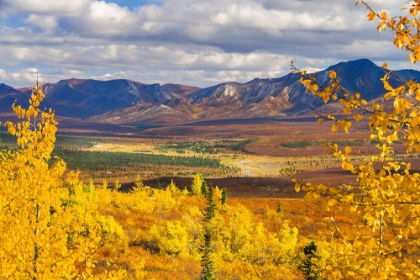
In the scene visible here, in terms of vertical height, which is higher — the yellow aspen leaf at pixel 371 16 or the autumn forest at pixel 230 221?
the yellow aspen leaf at pixel 371 16

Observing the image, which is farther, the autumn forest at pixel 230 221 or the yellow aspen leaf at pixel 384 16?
the autumn forest at pixel 230 221

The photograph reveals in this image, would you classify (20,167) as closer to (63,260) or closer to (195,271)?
(63,260)

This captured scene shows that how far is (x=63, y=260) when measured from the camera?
33.1 ft

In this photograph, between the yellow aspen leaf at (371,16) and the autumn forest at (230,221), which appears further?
the autumn forest at (230,221)

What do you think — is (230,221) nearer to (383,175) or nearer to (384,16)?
(383,175)

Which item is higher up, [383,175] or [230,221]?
[383,175]

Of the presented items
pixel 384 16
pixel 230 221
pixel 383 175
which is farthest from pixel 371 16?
pixel 230 221

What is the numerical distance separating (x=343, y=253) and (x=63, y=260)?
22.8ft

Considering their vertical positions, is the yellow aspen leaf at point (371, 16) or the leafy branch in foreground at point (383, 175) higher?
the yellow aspen leaf at point (371, 16)

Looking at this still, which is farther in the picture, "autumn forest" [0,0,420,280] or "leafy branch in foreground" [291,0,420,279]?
"autumn forest" [0,0,420,280]

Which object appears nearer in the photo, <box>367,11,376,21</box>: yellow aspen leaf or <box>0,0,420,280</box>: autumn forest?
<box>367,11,376,21</box>: yellow aspen leaf

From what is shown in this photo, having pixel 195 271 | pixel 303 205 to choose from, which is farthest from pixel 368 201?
pixel 303 205

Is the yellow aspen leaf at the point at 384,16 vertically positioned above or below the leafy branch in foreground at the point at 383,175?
above

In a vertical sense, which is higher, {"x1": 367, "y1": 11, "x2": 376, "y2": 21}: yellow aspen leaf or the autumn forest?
{"x1": 367, "y1": 11, "x2": 376, "y2": 21}: yellow aspen leaf
